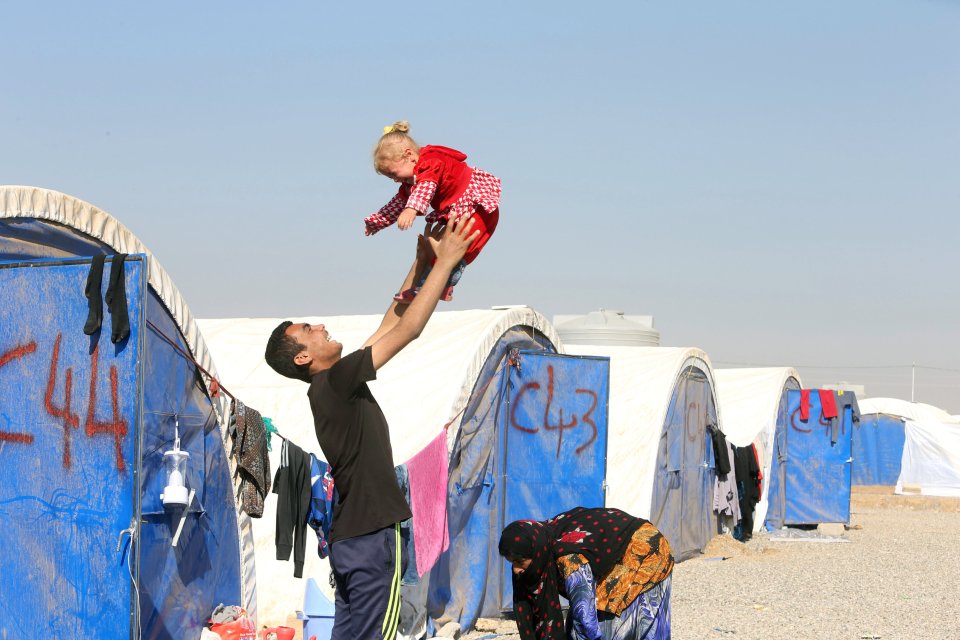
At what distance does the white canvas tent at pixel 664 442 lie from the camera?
548 inches

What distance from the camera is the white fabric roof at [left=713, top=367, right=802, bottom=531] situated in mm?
18016

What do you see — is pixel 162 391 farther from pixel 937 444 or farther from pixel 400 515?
pixel 937 444

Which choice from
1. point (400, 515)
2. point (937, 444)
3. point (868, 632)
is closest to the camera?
point (400, 515)

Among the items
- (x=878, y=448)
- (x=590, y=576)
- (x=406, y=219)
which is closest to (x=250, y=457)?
(x=590, y=576)

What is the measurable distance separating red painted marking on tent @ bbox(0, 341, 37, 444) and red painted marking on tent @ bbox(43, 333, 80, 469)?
129 millimetres

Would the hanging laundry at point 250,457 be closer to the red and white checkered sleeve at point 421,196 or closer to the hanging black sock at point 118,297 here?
the hanging black sock at point 118,297

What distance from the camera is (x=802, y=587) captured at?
41.4 ft

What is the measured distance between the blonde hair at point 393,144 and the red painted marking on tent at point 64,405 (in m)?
1.91

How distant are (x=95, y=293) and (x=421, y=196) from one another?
71.7 inches

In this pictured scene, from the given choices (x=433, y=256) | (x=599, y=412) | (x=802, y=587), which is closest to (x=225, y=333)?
(x=599, y=412)

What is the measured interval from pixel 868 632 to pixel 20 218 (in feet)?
25.9

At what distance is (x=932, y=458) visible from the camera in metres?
29.1

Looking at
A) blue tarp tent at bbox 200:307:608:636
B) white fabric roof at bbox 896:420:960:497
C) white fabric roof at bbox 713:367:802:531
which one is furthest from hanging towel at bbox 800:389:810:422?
white fabric roof at bbox 896:420:960:497

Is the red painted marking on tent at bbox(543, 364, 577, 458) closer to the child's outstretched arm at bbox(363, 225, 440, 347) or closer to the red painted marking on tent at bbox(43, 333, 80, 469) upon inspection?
the red painted marking on tent at bbox(43, 333, 80, 469)
